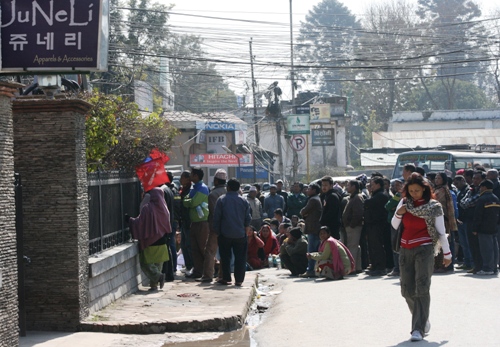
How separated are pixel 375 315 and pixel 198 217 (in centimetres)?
471

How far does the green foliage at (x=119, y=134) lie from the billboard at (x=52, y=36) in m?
2.50

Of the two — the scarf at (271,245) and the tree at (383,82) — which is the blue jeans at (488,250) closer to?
the scarf at (271,245)

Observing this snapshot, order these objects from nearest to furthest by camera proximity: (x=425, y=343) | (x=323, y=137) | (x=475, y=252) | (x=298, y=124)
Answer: (x=425, y=343), (x=475, y=252), (x=298, y=124), (x=323, y=137)

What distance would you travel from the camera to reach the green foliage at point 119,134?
12492mm

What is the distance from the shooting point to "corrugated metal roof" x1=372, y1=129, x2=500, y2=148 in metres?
50.7

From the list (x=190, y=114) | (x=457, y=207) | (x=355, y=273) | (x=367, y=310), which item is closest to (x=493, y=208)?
(x=457, y=207)

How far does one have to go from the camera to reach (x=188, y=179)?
15375 millimetres

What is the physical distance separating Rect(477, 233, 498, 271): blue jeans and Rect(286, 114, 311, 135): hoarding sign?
2833 cm

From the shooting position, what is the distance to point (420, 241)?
9.41 metres

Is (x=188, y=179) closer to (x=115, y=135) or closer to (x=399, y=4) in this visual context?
(x=115, y=135)

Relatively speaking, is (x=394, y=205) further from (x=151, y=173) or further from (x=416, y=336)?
(x=416, y=336)

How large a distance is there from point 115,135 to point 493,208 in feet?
20.9

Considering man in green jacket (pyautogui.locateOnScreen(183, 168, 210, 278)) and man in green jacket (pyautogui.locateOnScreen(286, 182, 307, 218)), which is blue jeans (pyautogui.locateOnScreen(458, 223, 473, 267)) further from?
man in green jacket (pyautogui.locateOnScreen(286, 182, 307, 218))

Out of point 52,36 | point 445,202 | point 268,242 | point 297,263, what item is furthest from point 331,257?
point 52,36
